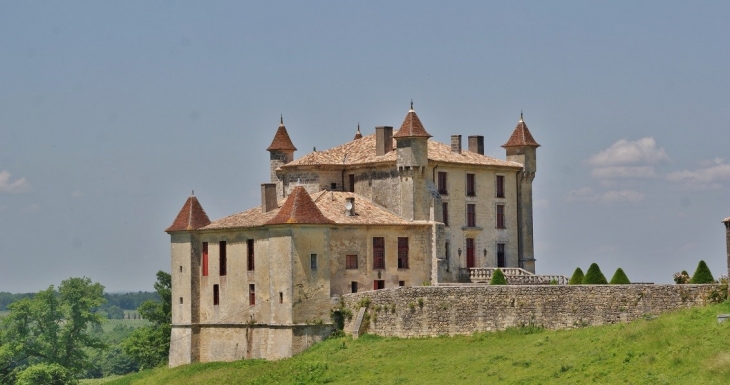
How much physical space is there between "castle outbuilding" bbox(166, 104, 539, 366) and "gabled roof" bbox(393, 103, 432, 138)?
51mm

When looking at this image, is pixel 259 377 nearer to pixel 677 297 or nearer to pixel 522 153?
pixel 677 297

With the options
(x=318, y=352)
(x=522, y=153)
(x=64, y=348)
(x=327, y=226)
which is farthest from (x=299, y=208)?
(x=64, y=348)

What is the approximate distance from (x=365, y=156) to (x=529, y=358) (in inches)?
1034

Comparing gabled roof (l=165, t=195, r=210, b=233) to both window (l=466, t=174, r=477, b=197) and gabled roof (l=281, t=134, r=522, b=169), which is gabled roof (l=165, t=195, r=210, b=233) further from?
window (l=466, t=174, r=477, b=197)

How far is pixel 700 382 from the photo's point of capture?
47.2 m

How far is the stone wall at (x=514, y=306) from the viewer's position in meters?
60.7

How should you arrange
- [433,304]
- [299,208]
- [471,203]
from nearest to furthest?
[433,304], [299,208], [471,203]

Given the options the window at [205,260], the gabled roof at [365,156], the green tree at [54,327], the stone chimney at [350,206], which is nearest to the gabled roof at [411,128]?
the gabled roof at [365,156]

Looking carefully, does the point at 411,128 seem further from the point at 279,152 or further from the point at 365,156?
the point at 279,152

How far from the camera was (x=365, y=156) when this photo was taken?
265 ft

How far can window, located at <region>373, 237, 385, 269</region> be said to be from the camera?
75375mm

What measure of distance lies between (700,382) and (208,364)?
3447 cm

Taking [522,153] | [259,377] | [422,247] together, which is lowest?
[259,377]

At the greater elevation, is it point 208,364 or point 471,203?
point 471,203
